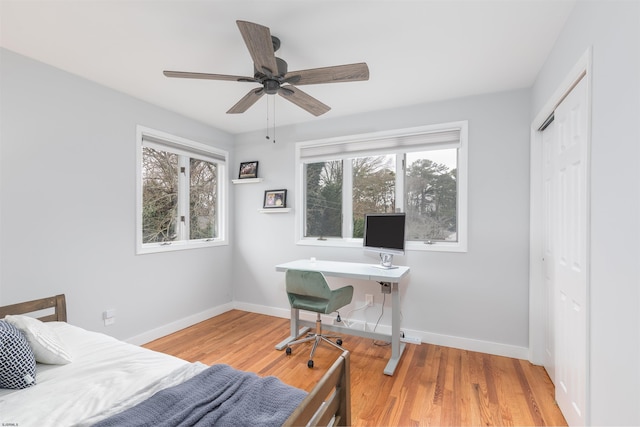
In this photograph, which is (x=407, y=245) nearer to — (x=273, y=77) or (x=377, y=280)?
(x=377, y=280)

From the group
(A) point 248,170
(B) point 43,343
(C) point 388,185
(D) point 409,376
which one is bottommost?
(D) point 409,376

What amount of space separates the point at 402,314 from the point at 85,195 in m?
3.36

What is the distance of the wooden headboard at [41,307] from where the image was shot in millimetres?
1860

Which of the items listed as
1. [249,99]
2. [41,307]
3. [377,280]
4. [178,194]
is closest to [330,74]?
[249,99]

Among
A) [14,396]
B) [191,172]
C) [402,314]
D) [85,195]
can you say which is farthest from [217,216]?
[14,396]

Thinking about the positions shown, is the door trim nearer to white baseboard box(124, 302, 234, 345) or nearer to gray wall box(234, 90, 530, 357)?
gray wall box(234, 90, 530, 357)

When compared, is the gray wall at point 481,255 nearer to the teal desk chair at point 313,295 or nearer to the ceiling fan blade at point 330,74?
the teal desk chair at point 313,295

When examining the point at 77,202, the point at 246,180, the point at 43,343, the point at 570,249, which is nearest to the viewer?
the point at 43,343

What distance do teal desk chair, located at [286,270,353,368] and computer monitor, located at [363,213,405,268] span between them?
0.50 meters

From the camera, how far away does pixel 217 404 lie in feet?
3.83

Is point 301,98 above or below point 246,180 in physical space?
above

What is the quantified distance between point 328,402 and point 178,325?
3030mm

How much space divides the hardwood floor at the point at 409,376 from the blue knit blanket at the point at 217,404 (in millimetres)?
1005

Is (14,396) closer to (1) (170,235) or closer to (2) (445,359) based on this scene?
(1) (170,235)
